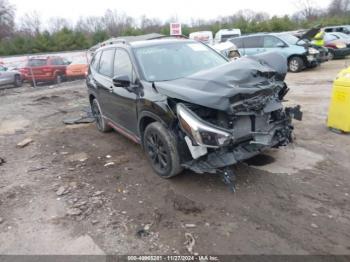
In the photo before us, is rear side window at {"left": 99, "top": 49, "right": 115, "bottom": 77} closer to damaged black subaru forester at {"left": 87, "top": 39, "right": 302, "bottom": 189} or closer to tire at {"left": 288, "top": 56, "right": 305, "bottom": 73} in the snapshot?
damaged black subaru forester at {"left": 87, "top": 39, "right": 302, "bottom": 189}

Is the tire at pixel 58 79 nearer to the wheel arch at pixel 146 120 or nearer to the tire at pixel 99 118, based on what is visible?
the tire at pixel 99 118

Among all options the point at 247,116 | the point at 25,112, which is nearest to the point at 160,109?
the point at 247,116

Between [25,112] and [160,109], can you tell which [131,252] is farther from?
[25,112]

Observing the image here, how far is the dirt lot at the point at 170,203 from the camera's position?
3.02 metres

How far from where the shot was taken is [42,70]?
17.3 meters

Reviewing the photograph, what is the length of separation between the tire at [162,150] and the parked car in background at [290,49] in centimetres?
1071

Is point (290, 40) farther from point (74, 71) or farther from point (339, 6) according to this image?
point (339, 6)

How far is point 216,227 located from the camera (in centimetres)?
319

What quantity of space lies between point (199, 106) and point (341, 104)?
10.4 ft

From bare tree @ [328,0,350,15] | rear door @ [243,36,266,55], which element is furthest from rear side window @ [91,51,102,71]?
bare tree @ [328,0,350,15]

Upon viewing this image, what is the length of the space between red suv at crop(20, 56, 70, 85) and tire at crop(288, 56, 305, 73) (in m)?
12.4

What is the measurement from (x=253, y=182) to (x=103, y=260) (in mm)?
2060

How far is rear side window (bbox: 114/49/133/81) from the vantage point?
4.68 meters

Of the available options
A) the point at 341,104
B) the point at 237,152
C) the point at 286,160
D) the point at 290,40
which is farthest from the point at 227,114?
the point at 290,40
